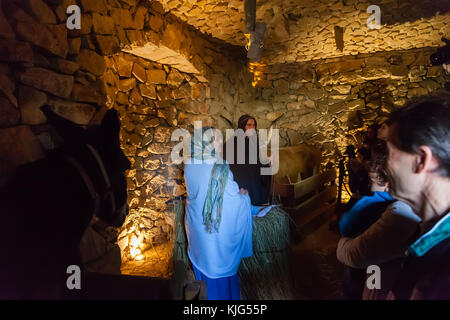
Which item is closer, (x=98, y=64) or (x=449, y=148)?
(x=449, y=148)

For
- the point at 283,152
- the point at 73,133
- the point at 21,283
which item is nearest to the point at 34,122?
the point at 73,133

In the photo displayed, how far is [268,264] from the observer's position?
274cm

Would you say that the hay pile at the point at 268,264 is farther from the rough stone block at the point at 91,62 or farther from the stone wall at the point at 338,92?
the stone wall at the point at 338,92

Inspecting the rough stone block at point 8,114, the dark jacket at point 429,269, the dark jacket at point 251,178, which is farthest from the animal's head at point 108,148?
the dark jacket at point 251,178

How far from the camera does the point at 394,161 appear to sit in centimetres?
100

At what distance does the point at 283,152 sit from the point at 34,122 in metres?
3.54

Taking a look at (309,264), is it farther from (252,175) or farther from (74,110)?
(74,110)

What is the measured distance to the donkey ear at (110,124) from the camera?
1.33 meters

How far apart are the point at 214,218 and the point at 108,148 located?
1.25m

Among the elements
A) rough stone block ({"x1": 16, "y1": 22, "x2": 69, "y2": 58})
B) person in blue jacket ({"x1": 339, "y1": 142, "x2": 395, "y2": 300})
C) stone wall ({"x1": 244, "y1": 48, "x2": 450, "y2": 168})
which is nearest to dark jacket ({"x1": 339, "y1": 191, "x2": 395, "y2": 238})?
person in blue jacket ({"x1": 339, "y1": 142, "x2": 395, "y2": 300})

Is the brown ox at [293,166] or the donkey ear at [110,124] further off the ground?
the donkey ear at [110,124]

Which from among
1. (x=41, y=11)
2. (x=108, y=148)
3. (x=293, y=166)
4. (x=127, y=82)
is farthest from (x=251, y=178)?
(x=41, y=11)

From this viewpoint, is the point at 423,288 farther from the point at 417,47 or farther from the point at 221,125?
the point at 417,47

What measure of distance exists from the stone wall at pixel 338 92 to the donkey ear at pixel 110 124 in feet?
15.4
